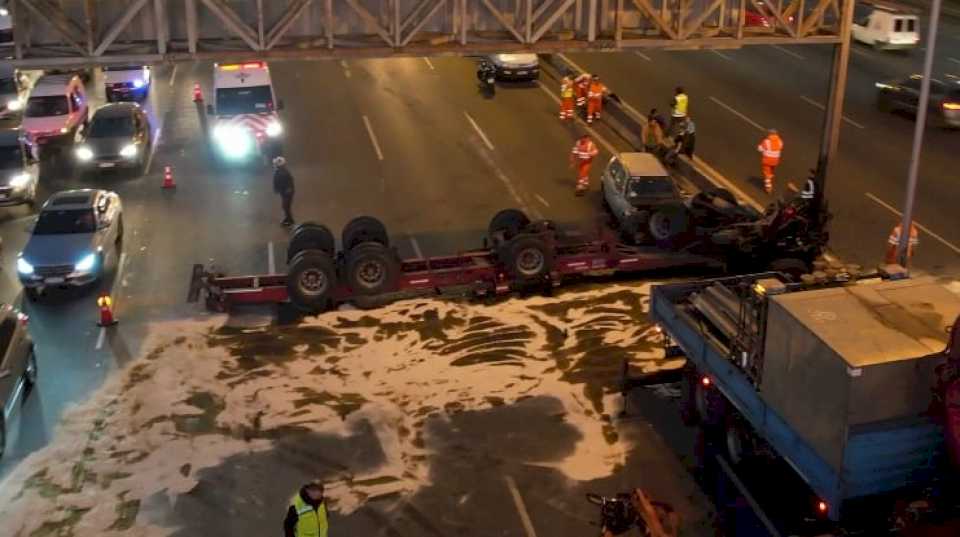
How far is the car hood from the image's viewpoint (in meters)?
20.0

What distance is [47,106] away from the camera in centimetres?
3036

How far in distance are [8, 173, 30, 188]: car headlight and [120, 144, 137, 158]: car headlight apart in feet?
8.68

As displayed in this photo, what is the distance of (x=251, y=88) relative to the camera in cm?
2898

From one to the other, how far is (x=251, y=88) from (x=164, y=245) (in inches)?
303

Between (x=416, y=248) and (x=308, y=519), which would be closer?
(x=308, y=519)

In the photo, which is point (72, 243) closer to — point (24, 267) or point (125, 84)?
point (24, 267)

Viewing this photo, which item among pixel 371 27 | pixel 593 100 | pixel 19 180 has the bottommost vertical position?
pixel 19 180

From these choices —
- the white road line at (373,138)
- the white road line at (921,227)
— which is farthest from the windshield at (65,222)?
the white road line at (921,227)

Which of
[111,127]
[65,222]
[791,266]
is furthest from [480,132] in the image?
[791,266]

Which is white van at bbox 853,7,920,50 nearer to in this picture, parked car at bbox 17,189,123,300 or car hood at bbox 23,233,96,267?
parked car at bbox 17,189,123,300

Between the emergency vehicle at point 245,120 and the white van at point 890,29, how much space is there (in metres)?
23.3

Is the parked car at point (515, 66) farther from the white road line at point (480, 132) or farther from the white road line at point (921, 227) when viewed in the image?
the white road line at point (921, 227)

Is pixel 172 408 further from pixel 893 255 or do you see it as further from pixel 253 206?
pixel 893 255

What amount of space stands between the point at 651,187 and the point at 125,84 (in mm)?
18998
